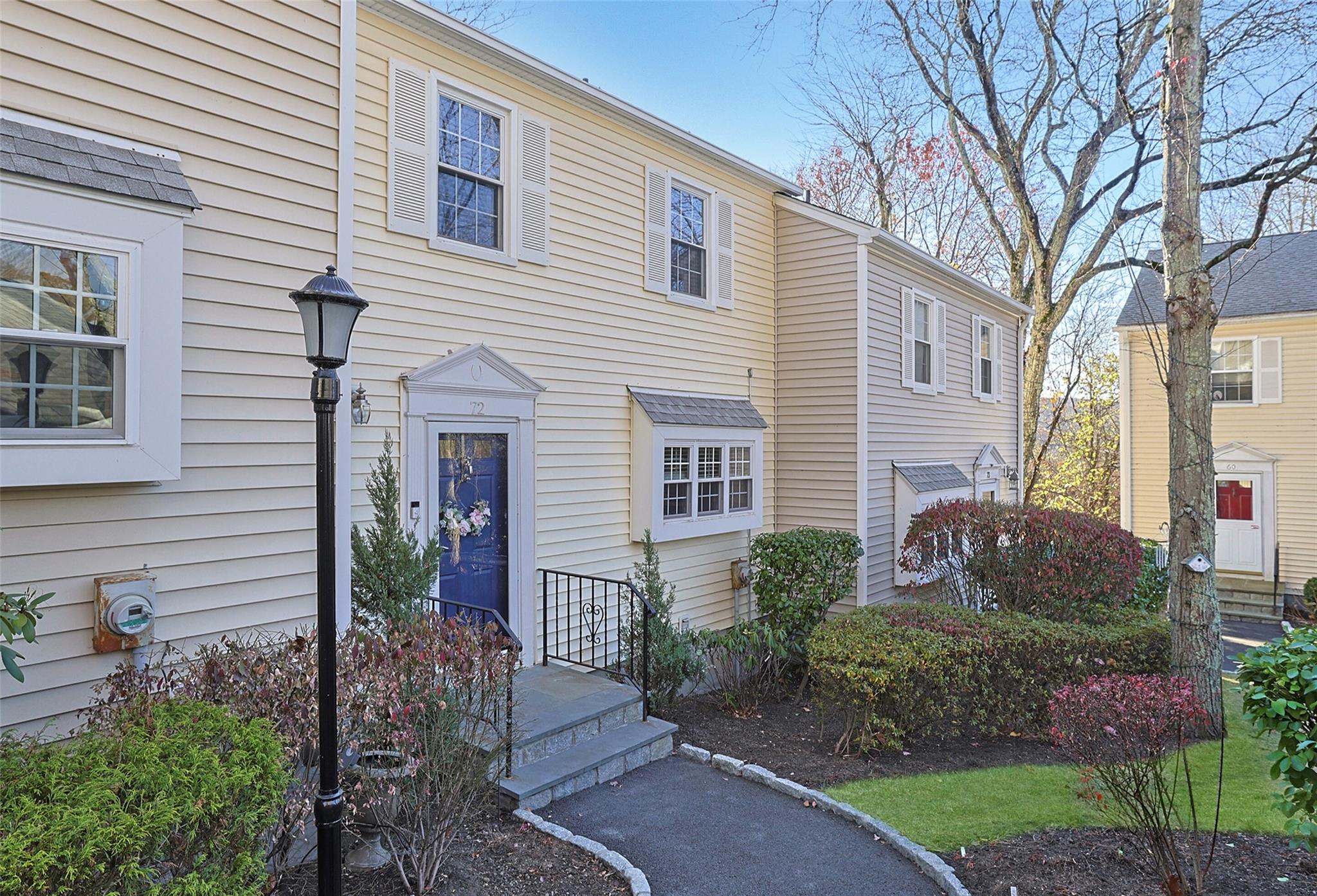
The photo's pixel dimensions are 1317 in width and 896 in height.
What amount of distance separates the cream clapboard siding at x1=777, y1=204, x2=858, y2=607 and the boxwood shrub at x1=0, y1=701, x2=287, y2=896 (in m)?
8.12

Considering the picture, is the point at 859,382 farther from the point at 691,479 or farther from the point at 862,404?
the point at 691,479

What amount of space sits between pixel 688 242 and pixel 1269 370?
14.7 meters

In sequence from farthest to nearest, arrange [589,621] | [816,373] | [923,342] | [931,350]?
1. [931,350]
2. [923,342]
3. [816,373]
4. [589,621]

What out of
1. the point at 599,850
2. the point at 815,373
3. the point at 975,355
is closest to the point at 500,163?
the point at 815,373

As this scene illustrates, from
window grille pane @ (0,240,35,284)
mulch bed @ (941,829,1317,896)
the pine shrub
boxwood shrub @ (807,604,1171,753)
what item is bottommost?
mulch bed @ (941,829,1317,896)

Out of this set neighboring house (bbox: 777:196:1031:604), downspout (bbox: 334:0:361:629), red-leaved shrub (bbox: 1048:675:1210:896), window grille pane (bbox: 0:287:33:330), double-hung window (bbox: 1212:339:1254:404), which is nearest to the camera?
window grille pane (bbox: 0:287:33:330)

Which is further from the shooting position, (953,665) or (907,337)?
(907,337)

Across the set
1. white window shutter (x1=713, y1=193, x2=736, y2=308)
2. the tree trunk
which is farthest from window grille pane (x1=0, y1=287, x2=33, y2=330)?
the tree trunk

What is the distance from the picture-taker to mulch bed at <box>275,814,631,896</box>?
370 cm

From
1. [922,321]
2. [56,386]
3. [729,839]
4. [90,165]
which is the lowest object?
[729,839]

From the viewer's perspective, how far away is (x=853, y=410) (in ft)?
32.6

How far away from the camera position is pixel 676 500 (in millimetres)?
8664

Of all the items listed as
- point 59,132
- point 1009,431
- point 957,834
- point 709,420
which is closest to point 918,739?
point 957,834

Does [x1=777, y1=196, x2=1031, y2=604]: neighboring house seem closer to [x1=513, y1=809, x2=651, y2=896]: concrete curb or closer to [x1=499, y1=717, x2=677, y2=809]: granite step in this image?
[x1=499, y1=717, x2=677, y2=809]: granite step
